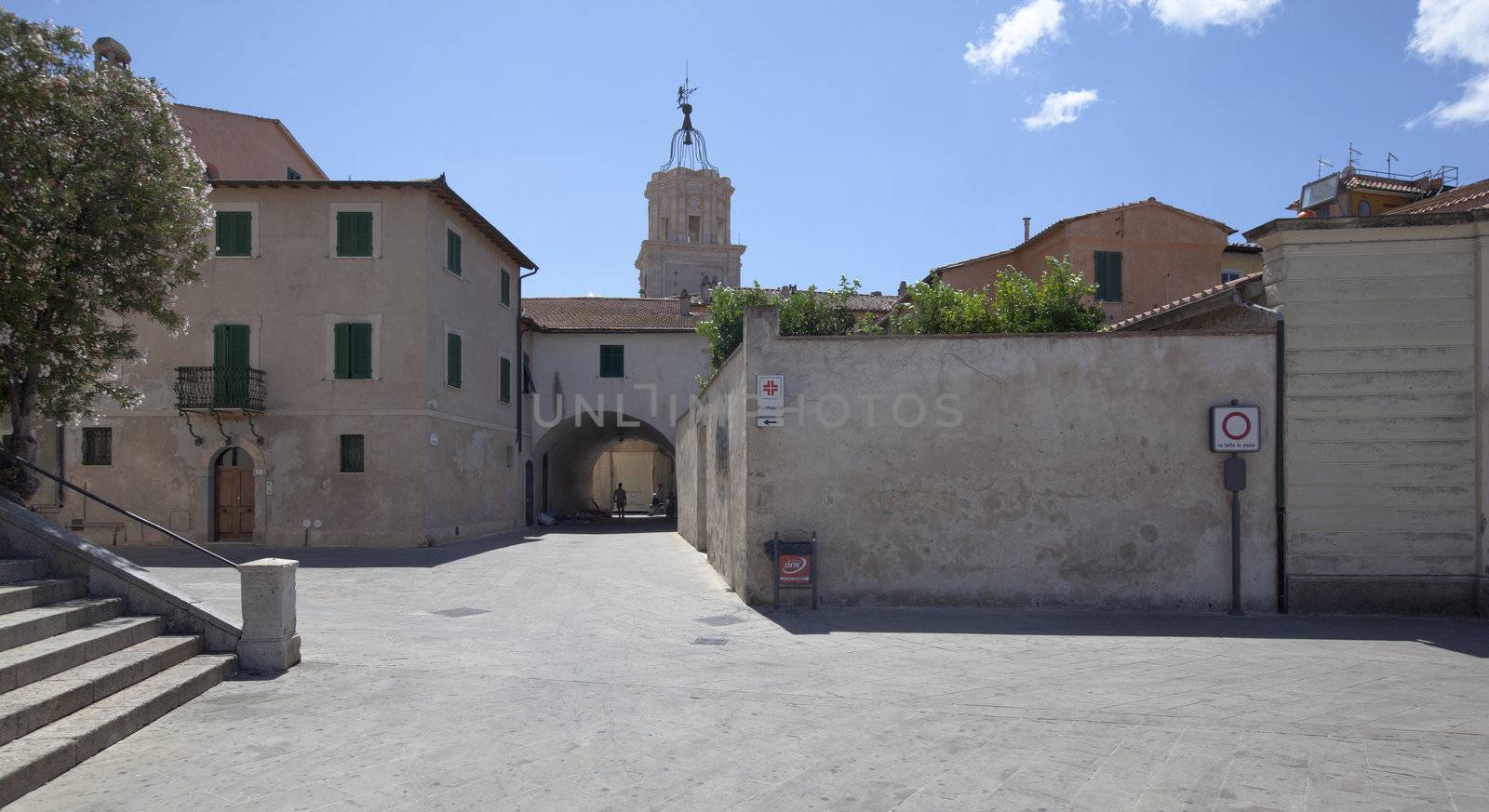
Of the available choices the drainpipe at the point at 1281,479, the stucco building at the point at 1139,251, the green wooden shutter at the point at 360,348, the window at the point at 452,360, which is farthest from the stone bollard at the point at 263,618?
the stucco building at the point at 1139,251

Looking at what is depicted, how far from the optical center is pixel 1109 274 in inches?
951

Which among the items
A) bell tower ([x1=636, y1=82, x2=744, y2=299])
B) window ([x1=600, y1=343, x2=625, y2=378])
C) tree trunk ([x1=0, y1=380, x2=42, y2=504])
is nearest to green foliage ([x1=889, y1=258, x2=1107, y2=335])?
tree trunk ([x1=0, y1=380, x2=42, y2=504])

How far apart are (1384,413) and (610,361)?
2480cm

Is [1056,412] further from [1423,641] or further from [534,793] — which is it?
[534,793]

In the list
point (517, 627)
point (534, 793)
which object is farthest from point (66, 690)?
point (517, 627)

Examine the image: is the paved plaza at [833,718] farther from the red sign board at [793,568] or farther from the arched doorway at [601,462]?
the arched doorway at [601,462]

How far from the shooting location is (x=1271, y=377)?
11094 millimetres

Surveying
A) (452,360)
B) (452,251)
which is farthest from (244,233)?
(452,360)

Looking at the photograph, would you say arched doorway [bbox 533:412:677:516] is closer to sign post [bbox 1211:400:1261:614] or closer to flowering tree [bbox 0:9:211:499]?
flowering tree [bbox 0:9:211:499]

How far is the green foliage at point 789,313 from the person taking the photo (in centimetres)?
2431

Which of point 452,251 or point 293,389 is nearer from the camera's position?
point 293,389

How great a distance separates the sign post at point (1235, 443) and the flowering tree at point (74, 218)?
11.3 meters

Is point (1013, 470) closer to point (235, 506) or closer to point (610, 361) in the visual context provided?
point (235, 506)

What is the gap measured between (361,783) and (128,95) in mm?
7589
